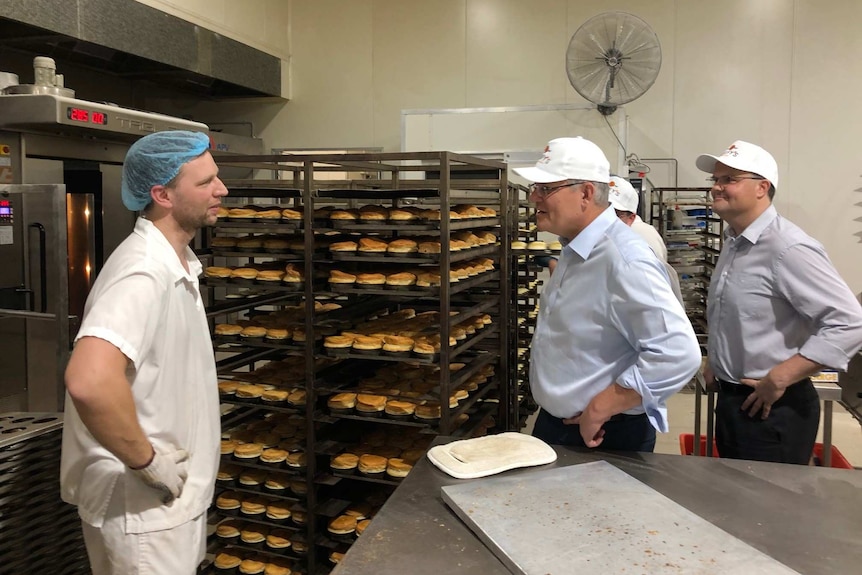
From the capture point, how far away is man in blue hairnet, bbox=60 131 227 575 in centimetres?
150

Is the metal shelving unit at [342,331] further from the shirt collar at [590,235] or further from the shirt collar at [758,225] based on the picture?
the shirt collar at [758,225]

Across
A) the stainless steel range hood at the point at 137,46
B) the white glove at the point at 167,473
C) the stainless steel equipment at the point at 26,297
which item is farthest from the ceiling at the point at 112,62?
the white glove at the point at 167,473

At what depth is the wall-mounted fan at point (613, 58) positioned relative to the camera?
180 inches

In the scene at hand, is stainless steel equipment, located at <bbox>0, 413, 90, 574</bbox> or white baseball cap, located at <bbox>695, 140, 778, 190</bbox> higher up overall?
white baseball cap, located at <bbox>695, 140, 778, 190</bbox>

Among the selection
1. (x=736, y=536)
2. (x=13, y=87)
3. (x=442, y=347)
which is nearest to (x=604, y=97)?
(x=442, y=347)

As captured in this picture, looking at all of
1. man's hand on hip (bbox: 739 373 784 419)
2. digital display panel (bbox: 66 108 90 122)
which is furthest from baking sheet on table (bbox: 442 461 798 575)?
digital display panel (bbox: 66 108 90 122)

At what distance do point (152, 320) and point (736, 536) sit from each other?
1333mm

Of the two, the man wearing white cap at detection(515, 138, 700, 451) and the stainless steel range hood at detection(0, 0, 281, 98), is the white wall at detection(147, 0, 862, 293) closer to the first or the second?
Result: the stainless steel range hood at detection(0, 0, 281, 98)

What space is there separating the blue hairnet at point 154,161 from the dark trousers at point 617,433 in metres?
1.27

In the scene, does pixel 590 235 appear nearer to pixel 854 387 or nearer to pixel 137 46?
pixel 854 387

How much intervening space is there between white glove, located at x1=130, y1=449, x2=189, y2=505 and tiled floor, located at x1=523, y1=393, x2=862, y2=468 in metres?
3.25

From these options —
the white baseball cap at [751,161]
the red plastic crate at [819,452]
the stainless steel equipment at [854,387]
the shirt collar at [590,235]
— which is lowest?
the red plastic crate at [819,452]

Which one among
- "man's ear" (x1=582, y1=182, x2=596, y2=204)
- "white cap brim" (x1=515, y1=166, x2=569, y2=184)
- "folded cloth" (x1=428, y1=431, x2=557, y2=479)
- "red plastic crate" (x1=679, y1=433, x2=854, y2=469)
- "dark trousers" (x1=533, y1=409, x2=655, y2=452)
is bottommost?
"red plastic crate" (x1=679, y1=433, x2=854, y2=469)

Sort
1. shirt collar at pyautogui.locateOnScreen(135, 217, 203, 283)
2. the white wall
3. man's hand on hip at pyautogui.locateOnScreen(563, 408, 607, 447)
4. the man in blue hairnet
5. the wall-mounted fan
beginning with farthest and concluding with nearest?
the white wall
the wall-mounted fan
man's hand on hip at pyautogui.locateOnScreen(563, 408, 607, 447)
shirt collar at pyautogui.locateOnScreen(135, 217, 203, 283)
the man in blue hairnet
